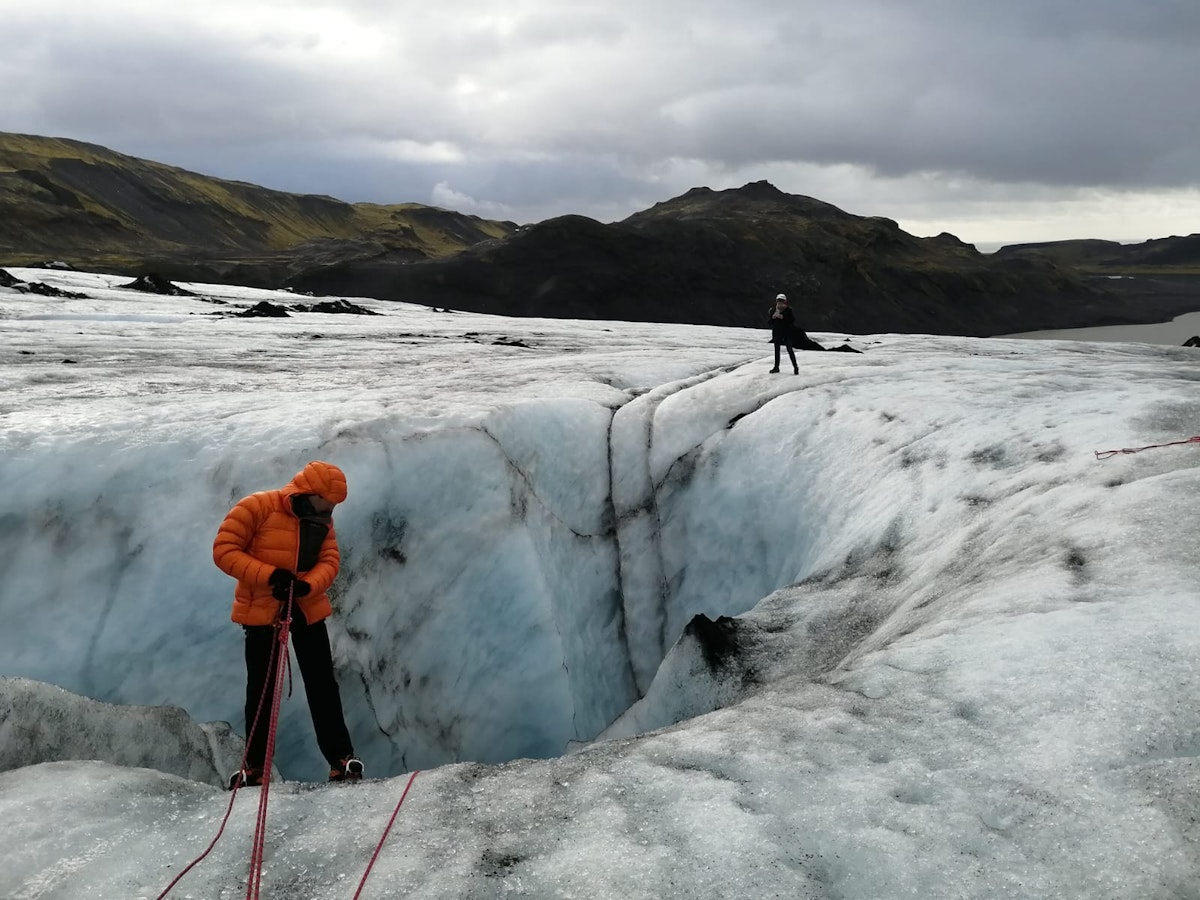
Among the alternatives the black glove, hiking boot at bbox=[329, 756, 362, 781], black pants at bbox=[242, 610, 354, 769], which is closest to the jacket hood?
the black glove

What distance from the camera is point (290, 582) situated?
15.1 feet

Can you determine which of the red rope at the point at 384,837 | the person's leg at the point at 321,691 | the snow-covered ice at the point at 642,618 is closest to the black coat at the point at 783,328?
the snow-covered ice at the point at 642,618

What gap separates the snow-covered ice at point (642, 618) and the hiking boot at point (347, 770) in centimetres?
99

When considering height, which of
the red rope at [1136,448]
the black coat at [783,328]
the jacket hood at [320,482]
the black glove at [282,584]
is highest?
the black coat at [783,328]

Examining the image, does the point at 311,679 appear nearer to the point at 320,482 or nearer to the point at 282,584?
the point at 282,584

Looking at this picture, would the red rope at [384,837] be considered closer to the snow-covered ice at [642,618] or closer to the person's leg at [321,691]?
the snow-covered ice at [642,618]

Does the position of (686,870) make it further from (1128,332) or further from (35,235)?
(35,235)

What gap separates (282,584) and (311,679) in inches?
27.7

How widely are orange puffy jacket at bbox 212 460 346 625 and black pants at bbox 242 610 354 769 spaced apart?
0.41 ft

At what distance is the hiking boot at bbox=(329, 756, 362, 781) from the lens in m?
4.77

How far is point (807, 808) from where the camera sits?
3.04 meters

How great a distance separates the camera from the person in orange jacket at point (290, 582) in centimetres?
455

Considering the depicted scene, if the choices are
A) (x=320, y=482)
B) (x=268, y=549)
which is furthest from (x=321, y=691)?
(x=320, y=482)

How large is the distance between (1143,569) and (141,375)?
9.76 m
